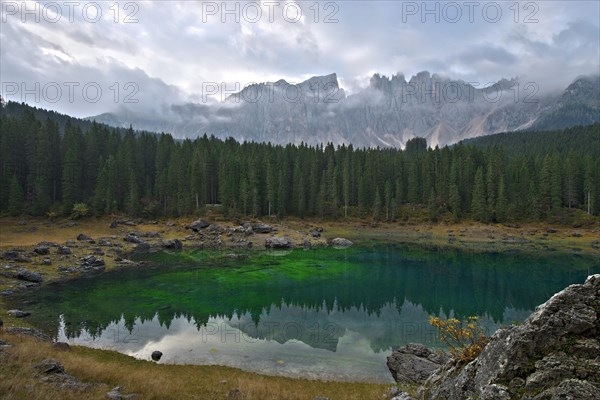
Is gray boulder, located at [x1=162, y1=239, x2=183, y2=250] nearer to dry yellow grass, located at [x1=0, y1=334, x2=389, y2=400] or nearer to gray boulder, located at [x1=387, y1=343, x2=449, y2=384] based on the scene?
dry yellow grass, located at [x1=0, y1=334, x2=389, y2=400]

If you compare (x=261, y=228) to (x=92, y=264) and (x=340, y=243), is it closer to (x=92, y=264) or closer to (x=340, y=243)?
(x=340, y=243)

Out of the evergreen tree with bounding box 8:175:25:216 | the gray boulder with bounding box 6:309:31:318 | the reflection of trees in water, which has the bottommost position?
the reflection of trees in water

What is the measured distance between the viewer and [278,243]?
295 ft

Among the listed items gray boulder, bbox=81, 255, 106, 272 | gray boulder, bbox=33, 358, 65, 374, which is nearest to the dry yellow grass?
gray boulder, bbox=33, 358, 65, 374

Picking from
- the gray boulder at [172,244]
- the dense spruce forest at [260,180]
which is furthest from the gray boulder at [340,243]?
the gray boulder at [172,244]

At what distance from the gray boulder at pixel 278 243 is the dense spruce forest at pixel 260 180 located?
110ft

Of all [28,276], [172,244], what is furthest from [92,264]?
[172,244]

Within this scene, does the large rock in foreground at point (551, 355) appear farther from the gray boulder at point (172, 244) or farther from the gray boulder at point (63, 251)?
the gray boulder at point (172, 244)

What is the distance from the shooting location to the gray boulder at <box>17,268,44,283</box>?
4606cm

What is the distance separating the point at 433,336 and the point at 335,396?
17859 mm

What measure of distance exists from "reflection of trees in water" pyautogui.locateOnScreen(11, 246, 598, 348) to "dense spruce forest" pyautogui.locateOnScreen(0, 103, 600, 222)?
52.0 metres

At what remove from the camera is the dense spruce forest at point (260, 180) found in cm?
10969

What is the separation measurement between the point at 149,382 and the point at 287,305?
26557 mm

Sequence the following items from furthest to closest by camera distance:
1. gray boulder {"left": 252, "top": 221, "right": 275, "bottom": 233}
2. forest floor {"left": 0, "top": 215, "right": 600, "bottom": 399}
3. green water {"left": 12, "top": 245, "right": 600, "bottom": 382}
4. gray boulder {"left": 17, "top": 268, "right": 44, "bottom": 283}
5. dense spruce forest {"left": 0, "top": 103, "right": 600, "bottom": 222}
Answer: dense spruce forest {"left": 0, "top": 103, "right": 600, "bottom": 222}
gray boulder {"left": 252, "top": 221, "right": 275, "bottom": 233}
gray boulder {"left": 17, "top": 268, "right": 44, "bottom": 283}
green water {"left": 12, "top": 245, "right": 600, "bottom": 382}
forest floor {"left": 0, "top": 215, "right": 600, "bottom": 399}
